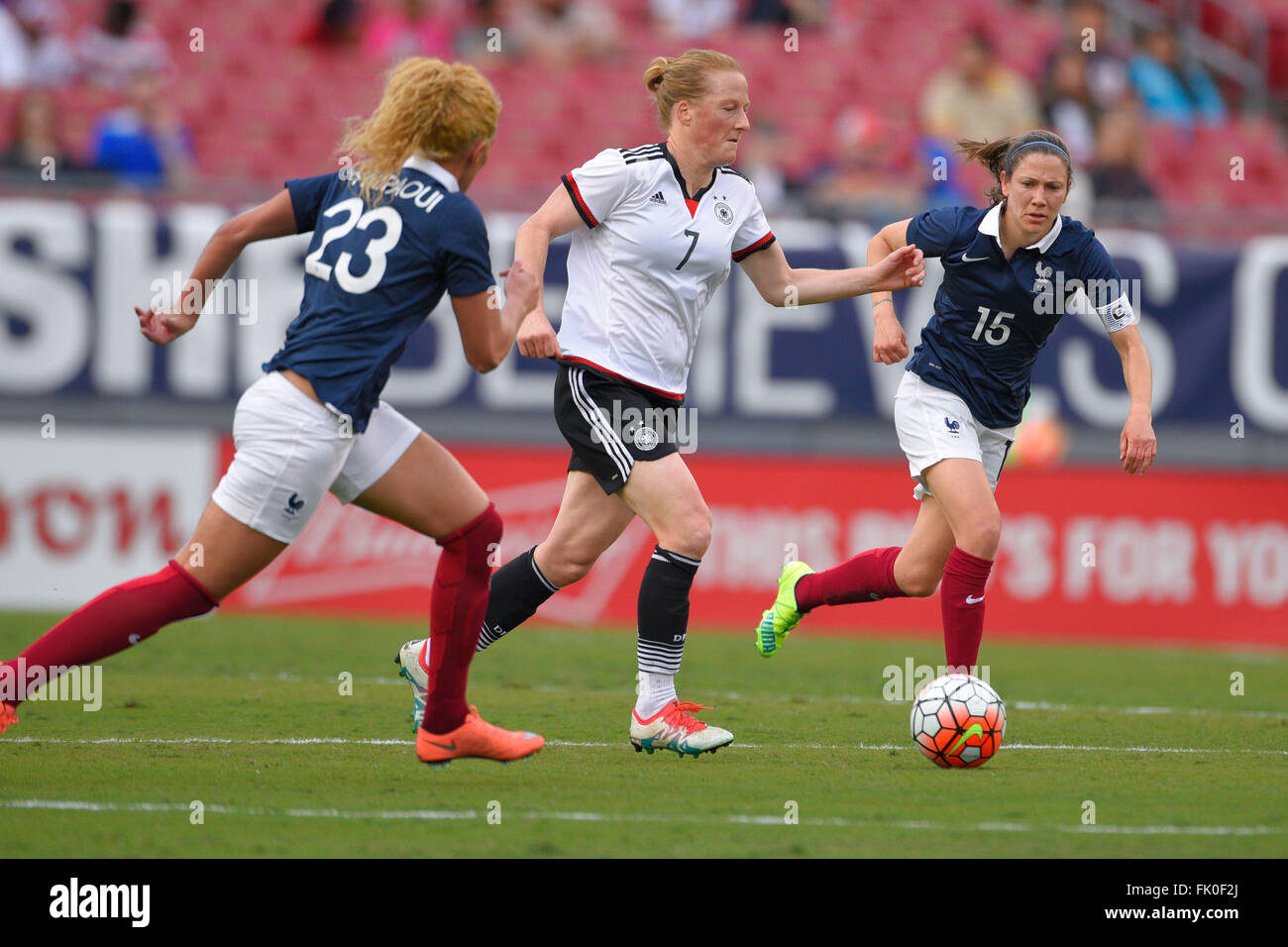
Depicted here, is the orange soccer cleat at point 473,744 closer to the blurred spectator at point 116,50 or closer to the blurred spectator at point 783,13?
the blurred spectator at point 116,50

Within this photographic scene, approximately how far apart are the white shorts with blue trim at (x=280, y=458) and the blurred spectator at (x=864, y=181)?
7186 millimetres

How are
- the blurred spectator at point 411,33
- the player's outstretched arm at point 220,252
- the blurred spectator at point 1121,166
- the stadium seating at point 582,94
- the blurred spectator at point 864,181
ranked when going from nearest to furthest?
the player's outstretched arm at point 220,252, the blurred spectator at point 864,181, the blurred spectator at point 1121,166, the stadium seating at point 582,94, the blurred spectator at point 411,33

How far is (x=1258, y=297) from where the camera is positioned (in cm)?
1181

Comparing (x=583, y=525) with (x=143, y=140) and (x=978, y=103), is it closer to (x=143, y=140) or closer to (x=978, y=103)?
(x=143, y=140)

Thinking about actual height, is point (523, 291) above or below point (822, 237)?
below

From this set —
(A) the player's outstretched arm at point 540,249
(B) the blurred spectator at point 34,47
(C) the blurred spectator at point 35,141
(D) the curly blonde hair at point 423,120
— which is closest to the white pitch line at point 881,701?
(A) the player's outstretched arm at point 540,249

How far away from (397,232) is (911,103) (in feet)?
36.2

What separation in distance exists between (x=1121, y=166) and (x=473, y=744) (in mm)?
9443

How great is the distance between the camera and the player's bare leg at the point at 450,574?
209 inches

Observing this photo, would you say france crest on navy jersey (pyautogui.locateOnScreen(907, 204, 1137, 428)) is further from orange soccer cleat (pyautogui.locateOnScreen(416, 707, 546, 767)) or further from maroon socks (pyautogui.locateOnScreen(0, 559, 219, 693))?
maroon socks (pyautogui.locateOnScreen(0, 559, 219, 693))

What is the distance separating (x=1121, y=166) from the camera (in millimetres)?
13211

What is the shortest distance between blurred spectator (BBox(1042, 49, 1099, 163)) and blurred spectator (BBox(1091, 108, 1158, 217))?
2.16 ft

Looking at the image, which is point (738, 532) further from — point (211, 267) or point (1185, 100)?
point (1185, 100)
